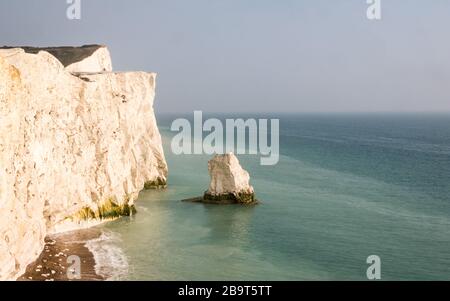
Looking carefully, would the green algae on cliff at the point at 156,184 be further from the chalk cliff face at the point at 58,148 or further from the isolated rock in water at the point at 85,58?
the isolated rock in water at the point at 85,58

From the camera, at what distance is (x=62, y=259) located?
3191 centimetres

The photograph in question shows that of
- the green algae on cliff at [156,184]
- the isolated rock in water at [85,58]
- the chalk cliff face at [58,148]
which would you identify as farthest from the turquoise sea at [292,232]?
the isolated rock in water at [85,58]

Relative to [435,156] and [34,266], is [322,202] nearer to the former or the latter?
[34,266]

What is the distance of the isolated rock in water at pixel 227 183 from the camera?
52062mm

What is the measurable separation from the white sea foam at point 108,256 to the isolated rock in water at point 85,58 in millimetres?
21820

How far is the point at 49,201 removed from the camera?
35.8 m

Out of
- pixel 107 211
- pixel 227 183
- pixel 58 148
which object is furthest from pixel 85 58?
pixel 58 148

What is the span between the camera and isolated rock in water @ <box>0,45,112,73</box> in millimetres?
54438

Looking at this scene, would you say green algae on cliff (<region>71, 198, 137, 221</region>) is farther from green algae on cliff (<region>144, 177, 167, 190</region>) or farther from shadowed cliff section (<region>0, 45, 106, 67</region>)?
shadowed cliff section (<region>0, 45, 106, 67</region>)

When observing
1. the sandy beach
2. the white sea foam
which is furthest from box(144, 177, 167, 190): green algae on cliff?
the sandy beach

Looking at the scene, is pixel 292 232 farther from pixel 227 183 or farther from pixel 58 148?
pixel 58 148

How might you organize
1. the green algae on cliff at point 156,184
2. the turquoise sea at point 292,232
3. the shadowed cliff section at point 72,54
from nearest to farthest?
the turquoise sea at point 292,232, the shadowed cliff section at point 72,54, the green algae on cliff at point 156,184

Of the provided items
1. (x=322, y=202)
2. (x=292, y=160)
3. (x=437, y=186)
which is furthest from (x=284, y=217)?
(x=292, y=160)
